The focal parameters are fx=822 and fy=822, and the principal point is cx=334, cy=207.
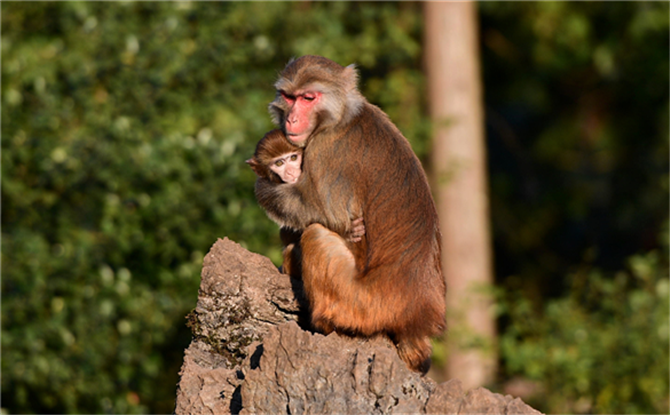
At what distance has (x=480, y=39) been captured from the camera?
49.8 ft

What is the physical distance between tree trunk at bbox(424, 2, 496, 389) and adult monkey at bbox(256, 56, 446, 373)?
242 inches

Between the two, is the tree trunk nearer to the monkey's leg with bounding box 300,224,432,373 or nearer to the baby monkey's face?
the baby monkey's face

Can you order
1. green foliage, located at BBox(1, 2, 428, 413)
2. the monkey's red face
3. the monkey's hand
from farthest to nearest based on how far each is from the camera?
1. green foliage, located at BBox(1, 2, 428, 413)
2. the monkey's red face
3. the monkey's hand

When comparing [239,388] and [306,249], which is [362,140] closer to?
[306,249]

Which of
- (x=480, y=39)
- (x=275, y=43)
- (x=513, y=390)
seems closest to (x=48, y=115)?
(x=275, y=43)

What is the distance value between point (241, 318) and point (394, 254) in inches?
37.3

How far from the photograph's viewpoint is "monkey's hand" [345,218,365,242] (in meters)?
4.72

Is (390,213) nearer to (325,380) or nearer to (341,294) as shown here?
(341,294)

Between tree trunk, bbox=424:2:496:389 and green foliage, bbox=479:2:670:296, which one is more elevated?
green foliage, bbox=479:2:670:296

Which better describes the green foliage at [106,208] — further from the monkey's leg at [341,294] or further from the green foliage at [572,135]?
the green foliage at [572,135]

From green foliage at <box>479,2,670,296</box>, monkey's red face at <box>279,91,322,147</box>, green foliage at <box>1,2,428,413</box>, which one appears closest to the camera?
monkey's red face at <box>279,91,322,147</box>

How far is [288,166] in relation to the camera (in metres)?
5.04

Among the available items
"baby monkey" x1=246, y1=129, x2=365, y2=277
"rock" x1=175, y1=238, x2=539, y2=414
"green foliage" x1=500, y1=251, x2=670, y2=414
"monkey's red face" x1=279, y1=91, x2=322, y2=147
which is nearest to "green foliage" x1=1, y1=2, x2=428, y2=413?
"baby monkey" x1=246, y1=129, x2=365, y2=277

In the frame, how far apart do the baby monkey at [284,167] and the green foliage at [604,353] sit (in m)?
4.73
